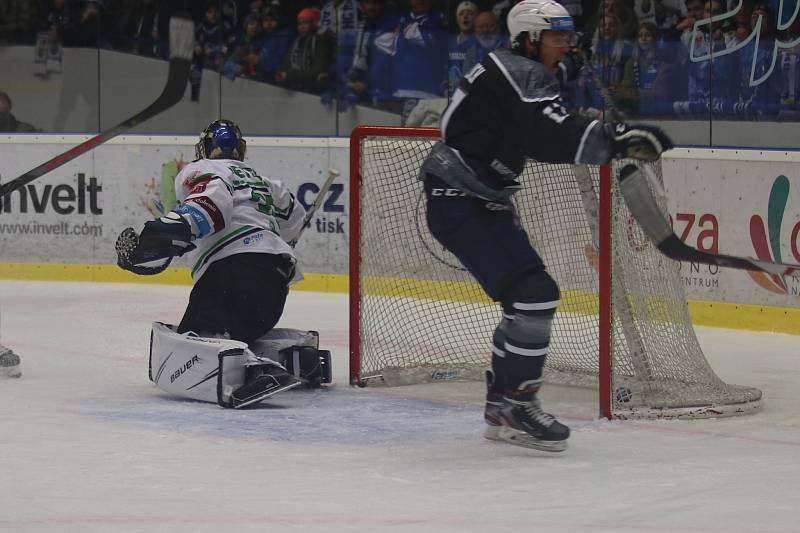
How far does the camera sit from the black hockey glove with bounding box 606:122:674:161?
389cm

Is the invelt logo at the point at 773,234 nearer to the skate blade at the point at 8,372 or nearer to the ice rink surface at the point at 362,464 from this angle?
the ice rink surface at the point at 362,464

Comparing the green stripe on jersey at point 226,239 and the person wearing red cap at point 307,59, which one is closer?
the green stripe on jersey at point 226,239

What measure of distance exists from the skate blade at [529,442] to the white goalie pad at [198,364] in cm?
98

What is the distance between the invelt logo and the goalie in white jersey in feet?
7.96

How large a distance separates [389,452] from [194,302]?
1179 mm

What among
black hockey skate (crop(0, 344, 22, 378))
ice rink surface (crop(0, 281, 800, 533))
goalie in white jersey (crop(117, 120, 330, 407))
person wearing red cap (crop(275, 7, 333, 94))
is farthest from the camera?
person wearing red cap (crop(275, 7, 333, 94))

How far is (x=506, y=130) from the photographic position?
414 cm

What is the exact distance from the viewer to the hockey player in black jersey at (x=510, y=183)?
4.03 metres

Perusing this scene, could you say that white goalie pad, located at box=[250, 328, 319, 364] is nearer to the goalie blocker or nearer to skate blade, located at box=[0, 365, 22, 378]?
the goalie blocker

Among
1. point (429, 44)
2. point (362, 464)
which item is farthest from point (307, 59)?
point (362, 464)

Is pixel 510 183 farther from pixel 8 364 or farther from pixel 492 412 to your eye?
pixel 8 364

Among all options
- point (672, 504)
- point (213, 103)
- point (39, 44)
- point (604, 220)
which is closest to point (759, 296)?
point (604, 220)

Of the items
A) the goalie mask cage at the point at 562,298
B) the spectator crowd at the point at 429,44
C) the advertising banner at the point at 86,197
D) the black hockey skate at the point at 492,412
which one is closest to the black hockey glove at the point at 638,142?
the goalie mask cage at the point at 562,298

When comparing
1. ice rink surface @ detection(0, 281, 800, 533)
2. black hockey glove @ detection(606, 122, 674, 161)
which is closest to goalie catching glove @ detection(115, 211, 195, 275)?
Result: ice rink surface @ detection(0, 281, 800, 533)
